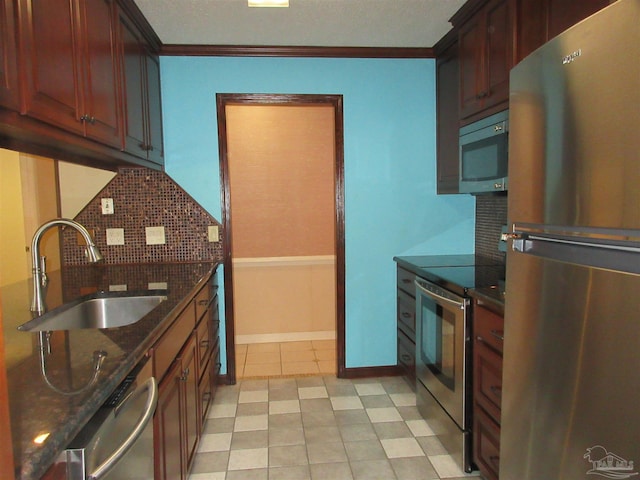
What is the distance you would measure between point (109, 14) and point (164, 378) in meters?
1.66

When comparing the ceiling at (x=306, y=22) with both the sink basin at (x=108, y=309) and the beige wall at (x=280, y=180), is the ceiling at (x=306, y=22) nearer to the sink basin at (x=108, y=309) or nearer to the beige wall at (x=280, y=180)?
the beige wall at (x=280, y=180)

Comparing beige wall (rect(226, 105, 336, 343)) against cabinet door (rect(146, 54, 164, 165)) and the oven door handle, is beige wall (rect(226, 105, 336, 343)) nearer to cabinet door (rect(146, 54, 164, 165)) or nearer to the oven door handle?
cabinet door (rect(146, 54, 164, 165))

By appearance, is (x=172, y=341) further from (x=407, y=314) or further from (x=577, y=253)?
(x=407, y=314)

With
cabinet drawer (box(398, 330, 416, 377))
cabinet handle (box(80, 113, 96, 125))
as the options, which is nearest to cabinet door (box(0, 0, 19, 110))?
cabinet handle (box(80, 113, 96, 125))

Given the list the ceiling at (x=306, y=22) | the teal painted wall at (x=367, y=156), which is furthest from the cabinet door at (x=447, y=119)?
the ceiling at (x=306, y=22)

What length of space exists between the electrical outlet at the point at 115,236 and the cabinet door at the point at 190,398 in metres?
1.18

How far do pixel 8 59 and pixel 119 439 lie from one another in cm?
107

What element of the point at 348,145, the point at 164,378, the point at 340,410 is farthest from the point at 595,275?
the point at 348,145

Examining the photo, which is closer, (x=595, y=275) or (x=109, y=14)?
(x=595, y=275)

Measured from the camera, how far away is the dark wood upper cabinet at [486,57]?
1.96 meters

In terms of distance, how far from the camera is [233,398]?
279 centimetres

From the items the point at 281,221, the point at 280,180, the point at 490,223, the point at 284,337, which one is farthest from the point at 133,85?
the point at 284,337

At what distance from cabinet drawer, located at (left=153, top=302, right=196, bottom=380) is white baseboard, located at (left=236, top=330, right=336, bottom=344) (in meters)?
2.02

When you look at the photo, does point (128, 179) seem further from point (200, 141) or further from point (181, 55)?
point (181, 55)
